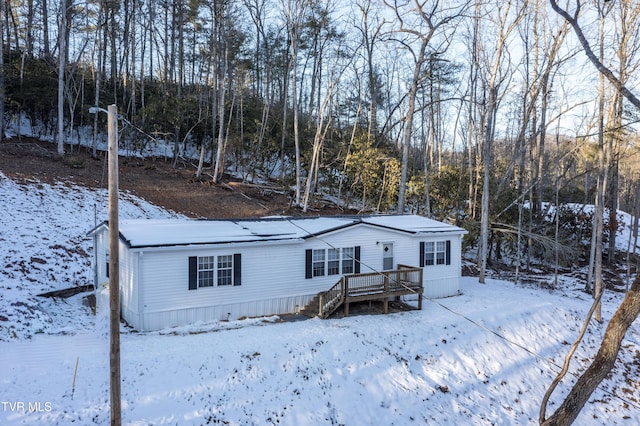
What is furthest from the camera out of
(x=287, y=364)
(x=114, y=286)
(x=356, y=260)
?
(x=356, y=260)

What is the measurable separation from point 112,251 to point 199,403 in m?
4.43

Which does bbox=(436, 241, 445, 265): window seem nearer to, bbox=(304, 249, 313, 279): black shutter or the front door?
the front door

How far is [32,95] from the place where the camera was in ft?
98.8

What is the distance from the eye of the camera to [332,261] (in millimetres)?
16656

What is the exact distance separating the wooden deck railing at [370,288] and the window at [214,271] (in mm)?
3286

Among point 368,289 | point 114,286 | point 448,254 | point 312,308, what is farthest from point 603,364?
point 448,254

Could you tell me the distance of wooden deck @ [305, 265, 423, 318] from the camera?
1539 centimetres

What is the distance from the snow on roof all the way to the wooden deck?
1996 millimetres

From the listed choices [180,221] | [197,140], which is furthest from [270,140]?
[180,221]

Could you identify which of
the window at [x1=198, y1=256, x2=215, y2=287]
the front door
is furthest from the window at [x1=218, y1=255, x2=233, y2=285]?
the front door

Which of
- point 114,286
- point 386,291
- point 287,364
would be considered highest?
point 114,286

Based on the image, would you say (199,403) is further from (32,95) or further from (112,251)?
(32,95)

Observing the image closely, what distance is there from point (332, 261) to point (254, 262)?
11.0ft

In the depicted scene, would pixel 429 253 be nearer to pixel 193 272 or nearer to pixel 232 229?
pixel 232 229
